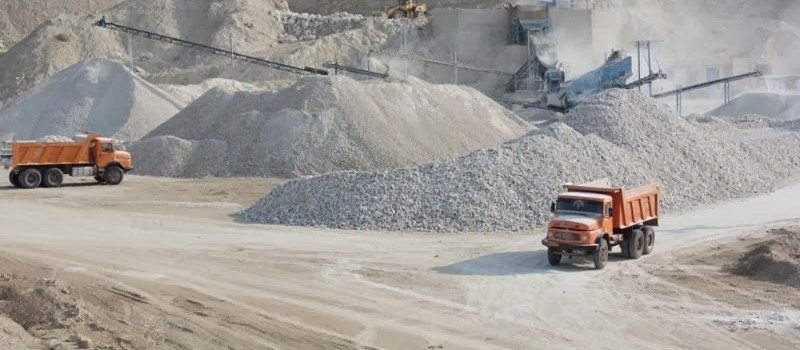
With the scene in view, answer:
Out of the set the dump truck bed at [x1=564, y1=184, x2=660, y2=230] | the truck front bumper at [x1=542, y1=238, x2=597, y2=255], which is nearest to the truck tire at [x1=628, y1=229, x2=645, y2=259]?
the dump truck bed at [x1=564, y1=184, x2=660, y2=230]

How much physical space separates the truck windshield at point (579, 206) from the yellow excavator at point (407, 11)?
52.0 metres

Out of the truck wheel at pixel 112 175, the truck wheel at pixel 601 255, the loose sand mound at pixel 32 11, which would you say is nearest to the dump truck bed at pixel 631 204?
the truck wheel at pixel 601 255

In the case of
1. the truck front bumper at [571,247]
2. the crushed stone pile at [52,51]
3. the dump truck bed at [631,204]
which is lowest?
the truck front bumper at [571,247]

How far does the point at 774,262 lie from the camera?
759 inches

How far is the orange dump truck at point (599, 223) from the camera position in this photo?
19766mm

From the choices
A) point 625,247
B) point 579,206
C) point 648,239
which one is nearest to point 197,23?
point 648,239

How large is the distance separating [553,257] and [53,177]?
19163 mm

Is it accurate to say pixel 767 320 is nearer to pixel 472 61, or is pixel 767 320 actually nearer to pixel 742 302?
pixel 742 302

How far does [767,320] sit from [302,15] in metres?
58.6

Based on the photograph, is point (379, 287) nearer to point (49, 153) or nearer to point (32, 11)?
point (49, 153)

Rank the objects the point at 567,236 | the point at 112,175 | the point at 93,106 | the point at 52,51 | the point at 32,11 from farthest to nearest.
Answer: the point at 32,11 < the point at 52,51 < the point at 93,106 < the point at 112,175 < the point at 567,236

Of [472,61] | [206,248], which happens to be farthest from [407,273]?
[472,61]

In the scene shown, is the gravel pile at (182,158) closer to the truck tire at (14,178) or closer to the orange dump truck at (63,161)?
the orange dump truck at (63,161)

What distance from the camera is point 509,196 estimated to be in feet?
82.7
